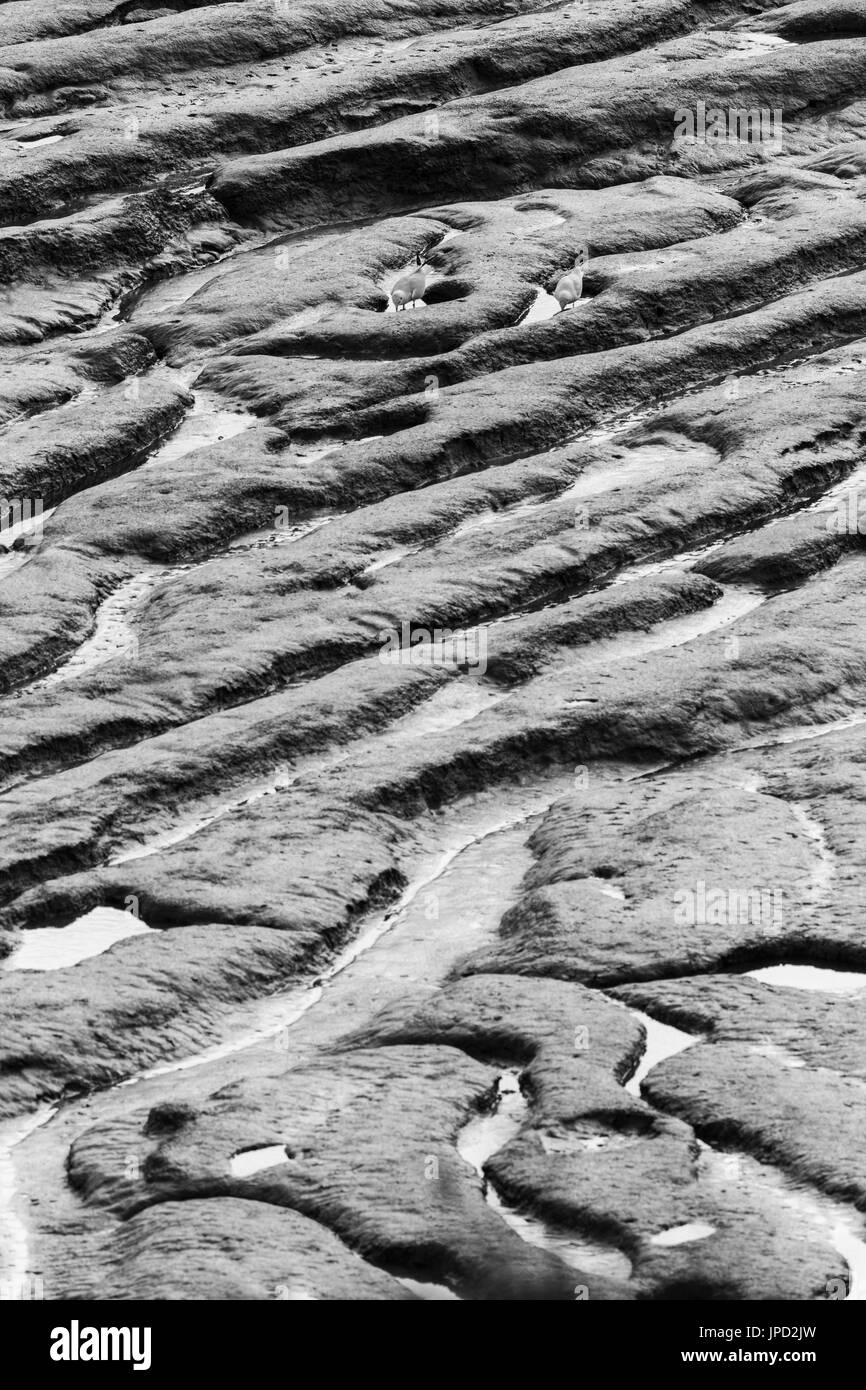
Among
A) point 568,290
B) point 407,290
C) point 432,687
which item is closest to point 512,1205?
point 432,687

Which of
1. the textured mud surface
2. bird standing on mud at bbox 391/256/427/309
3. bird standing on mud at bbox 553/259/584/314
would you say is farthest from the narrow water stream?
bird standing on mud at bbox 391/256/427/309

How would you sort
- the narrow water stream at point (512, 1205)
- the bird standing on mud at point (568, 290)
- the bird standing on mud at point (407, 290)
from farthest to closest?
the bird standing on mud at point (407, 290)
the bird standing on mud at point (568, 290)
the narrow water stream at point (512, 1205)

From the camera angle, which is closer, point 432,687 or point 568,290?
point 432,687

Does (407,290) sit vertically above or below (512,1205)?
below

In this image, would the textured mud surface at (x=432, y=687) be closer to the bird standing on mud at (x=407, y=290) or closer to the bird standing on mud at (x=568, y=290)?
the bird standing on mud at (x=568, y=290)

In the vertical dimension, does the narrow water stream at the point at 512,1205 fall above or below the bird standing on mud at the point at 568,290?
above

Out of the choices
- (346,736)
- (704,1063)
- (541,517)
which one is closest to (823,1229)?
(704,1063)

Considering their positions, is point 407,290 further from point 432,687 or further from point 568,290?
point 432,687

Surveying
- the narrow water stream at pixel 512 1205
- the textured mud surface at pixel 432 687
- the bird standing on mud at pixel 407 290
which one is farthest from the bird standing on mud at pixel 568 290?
the narrow water stream at pixel 512 1205
